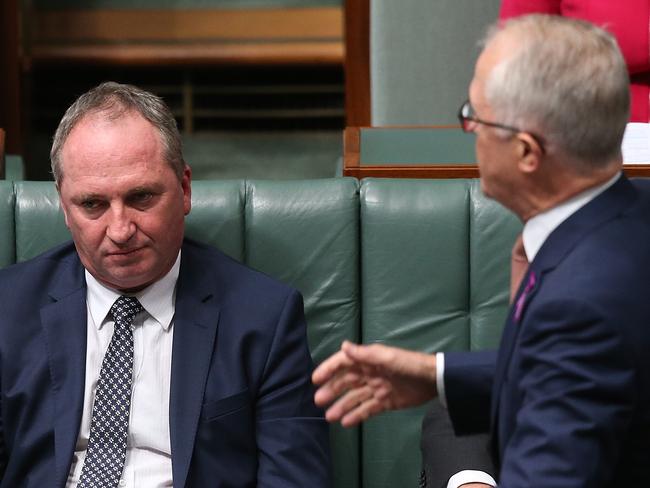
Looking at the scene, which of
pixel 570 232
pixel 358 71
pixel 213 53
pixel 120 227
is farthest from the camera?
pixel 213 53

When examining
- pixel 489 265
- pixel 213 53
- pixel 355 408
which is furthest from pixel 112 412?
pixel 213 53

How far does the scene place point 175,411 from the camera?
187 centimetres

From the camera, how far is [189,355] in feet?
6.23

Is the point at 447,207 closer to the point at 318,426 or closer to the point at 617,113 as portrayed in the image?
the point at 318,426

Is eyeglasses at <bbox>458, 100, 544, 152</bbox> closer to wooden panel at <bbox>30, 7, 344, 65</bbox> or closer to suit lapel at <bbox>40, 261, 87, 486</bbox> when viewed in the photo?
suit lapel at <bbox>40, 261, 87, 486</bbox>

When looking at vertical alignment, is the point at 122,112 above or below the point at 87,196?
above

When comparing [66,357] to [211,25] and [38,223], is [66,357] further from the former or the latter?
[211,25]

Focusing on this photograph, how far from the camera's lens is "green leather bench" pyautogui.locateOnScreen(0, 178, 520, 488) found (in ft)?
6.91

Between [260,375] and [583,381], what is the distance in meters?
0.79

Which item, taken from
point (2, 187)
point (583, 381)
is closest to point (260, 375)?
point (2, 187)

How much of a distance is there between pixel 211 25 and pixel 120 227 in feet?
12.2

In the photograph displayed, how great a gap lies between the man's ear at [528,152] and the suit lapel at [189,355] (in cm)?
76

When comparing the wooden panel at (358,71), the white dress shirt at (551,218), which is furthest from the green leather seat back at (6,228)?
the wooden panel at (358,71)

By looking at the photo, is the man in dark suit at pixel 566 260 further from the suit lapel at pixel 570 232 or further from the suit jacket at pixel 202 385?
the suit jacket at pixel 202 385
